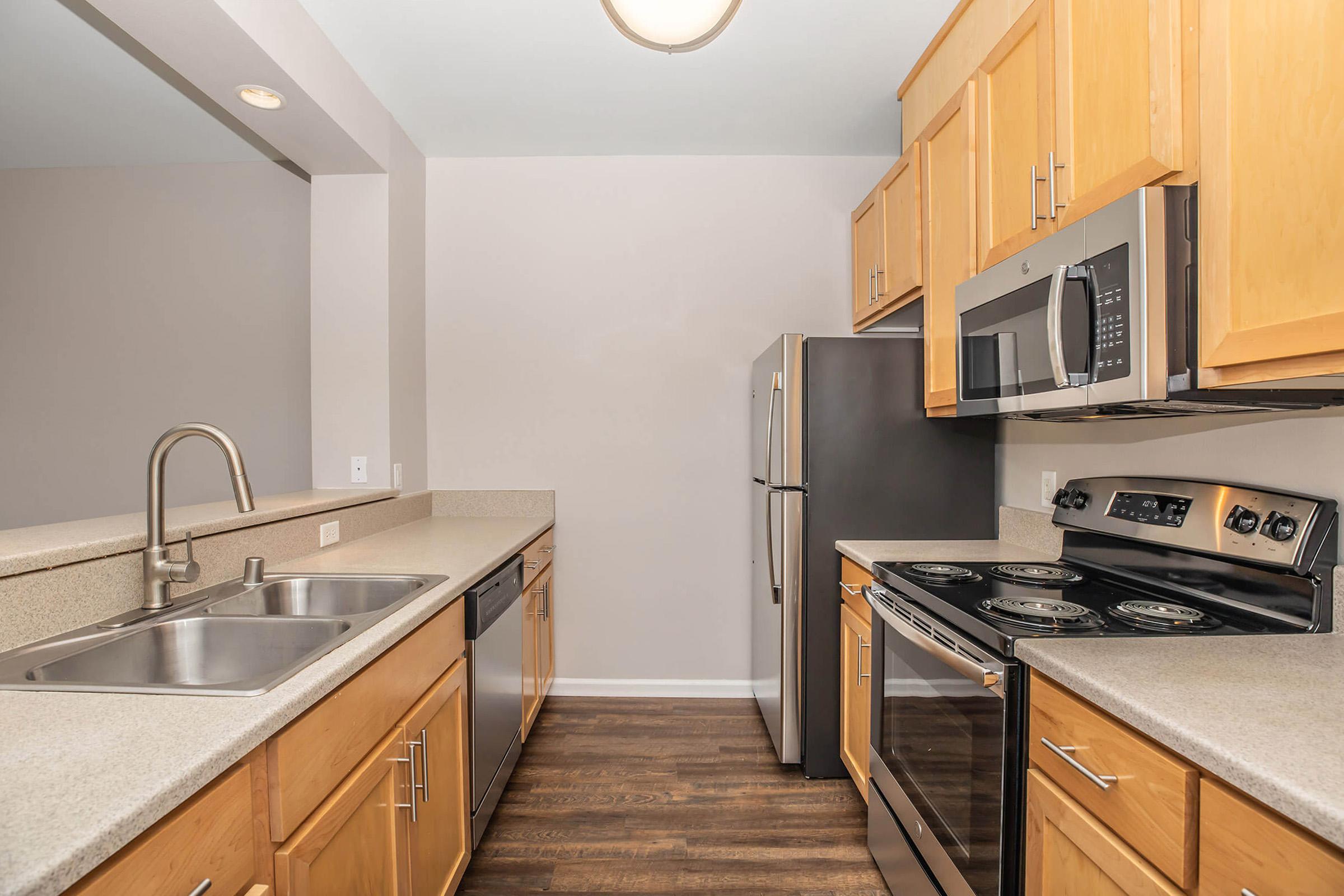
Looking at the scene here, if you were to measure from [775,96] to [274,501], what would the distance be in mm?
2365

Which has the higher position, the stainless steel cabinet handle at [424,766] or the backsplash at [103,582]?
the backsplash at [103,582]

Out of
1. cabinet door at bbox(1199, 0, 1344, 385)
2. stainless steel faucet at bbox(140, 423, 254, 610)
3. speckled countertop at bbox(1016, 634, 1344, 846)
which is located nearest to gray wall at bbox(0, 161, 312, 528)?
stainless steel faucet at bbox(140, 423, 254, 610)

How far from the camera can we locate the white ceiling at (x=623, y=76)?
6.92 ft

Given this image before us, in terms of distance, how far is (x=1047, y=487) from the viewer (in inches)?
83.0

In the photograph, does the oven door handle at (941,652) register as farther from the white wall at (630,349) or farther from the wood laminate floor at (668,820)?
the white wall at (630,349)

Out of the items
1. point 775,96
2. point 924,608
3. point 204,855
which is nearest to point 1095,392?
point 924,608

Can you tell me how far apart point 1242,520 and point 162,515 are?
222cm

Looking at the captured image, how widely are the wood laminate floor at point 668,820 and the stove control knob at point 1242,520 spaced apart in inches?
49.4

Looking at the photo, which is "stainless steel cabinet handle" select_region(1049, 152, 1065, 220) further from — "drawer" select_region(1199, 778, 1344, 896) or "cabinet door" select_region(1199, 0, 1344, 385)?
"drawer" select_region(1199, 778, 1344, 896)

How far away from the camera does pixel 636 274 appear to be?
10.3ft

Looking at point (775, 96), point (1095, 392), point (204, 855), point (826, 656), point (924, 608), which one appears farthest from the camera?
point (775, 96)

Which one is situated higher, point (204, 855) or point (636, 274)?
point (636, 274)

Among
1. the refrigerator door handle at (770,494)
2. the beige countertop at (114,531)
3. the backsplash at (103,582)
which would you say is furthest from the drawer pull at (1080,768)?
the backsplash at (103,582)

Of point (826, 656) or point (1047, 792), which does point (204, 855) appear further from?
point (826, 656)
